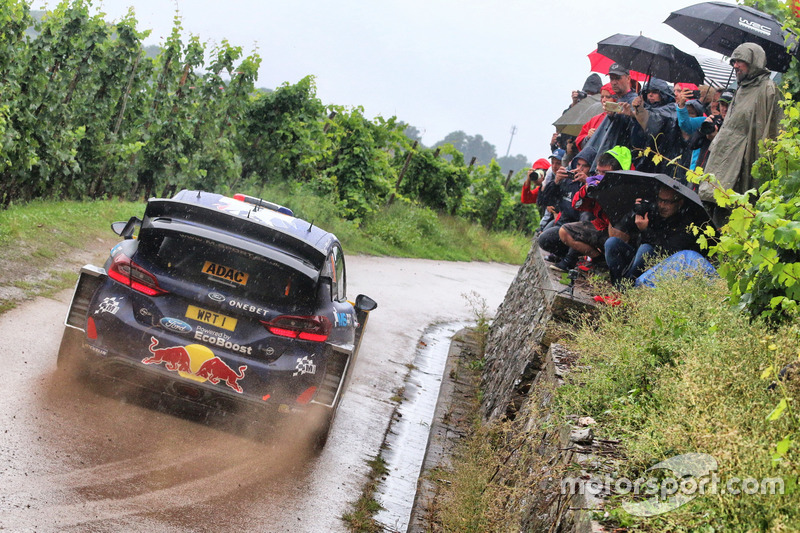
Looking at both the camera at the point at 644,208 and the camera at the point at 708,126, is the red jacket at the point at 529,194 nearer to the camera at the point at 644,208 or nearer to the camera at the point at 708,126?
the camera at the point at 708,126

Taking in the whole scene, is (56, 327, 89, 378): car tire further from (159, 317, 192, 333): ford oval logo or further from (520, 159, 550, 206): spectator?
(520, 159, 550, 206): spectator

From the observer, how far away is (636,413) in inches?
198

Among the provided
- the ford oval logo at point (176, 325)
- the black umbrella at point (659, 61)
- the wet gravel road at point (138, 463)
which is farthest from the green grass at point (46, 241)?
the black umbrella at point (659, 61)

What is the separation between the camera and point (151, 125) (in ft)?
64.8

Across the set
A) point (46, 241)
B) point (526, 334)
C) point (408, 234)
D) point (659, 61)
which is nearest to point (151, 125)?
point (46, 241)

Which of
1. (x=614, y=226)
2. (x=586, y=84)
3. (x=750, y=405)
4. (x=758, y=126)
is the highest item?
(x=586, y=84)

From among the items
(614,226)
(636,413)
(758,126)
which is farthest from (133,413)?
(758,126)

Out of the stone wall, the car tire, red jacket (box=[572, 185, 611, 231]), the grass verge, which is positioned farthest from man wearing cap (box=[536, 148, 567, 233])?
the car tire

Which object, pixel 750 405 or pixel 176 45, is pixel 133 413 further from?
pixel 176 45

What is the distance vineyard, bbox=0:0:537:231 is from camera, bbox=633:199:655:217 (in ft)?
30.5

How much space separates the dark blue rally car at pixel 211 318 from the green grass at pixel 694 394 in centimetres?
230

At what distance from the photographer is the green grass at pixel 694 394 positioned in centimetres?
352

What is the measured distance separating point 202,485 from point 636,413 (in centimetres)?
325

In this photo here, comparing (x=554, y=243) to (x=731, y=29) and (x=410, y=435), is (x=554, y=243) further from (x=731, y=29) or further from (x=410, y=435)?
(x=731, y=29)
